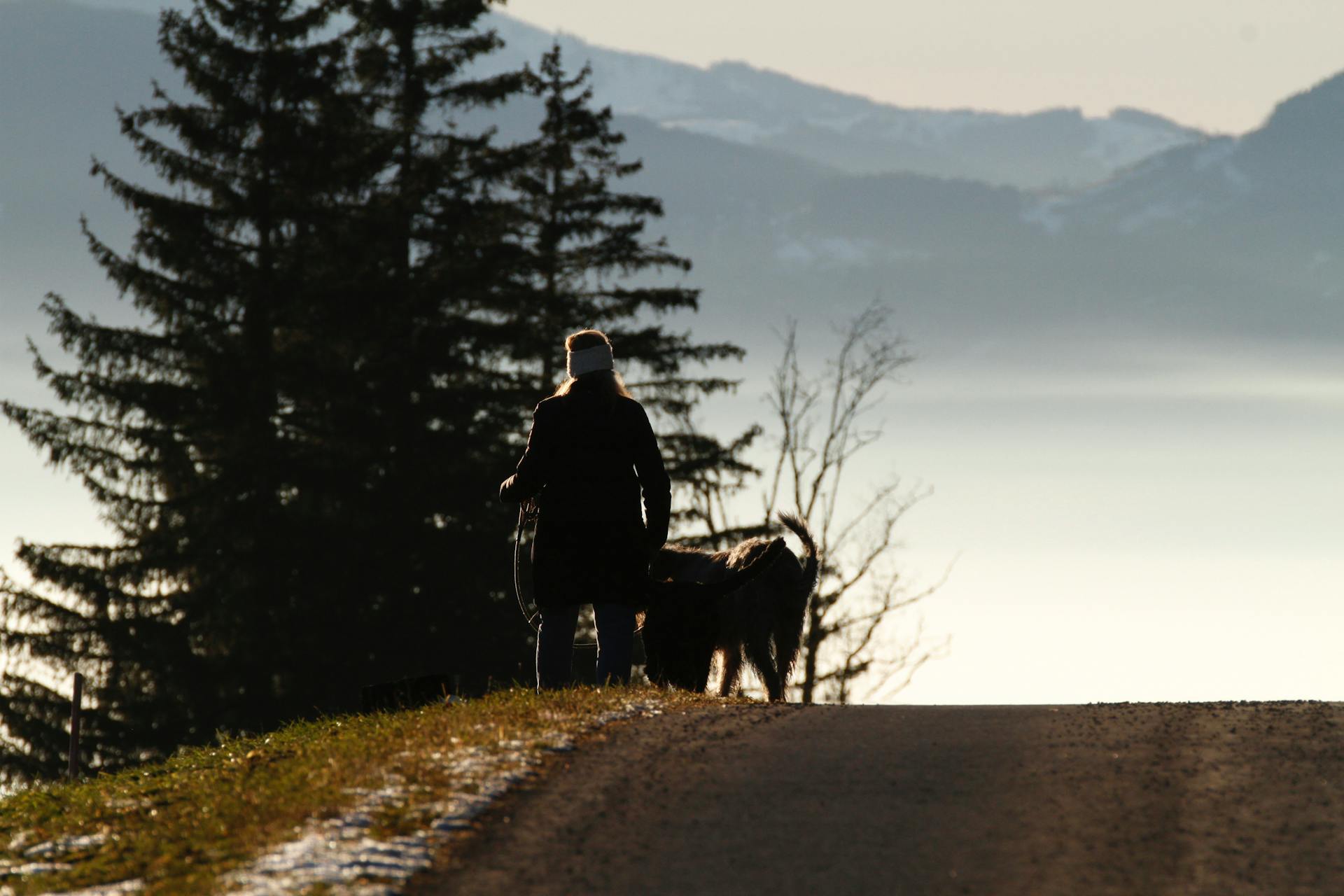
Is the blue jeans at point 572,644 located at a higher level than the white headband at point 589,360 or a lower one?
lower

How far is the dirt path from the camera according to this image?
5543 mm

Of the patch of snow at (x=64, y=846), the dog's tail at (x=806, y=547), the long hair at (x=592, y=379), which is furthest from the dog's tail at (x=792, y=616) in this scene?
the patch of snow at (x=64, y=846)

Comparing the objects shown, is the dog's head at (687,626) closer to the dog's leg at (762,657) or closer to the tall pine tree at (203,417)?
the dog's leg at (762,657)

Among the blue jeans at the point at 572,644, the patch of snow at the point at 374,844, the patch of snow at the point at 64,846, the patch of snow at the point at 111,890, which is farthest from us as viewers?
the blue jeans at the point at 572,644

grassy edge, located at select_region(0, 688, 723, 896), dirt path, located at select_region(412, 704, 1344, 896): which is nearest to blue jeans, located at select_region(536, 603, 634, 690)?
grassy edge, located at select_region(0, 688, 723, 896)

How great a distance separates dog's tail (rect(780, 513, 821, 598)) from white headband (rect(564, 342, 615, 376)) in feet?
8.20

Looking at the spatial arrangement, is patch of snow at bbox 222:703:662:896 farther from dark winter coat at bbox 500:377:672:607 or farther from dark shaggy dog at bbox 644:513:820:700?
dark shaggy dog at bbox 644:513:820:700

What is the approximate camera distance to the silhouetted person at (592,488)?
909 centimetres

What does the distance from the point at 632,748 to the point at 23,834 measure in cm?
304

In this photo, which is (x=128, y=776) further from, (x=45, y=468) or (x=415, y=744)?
(x=45, y=468)

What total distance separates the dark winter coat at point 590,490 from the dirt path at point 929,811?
54.3 inches

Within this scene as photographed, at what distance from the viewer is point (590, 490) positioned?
9141mm

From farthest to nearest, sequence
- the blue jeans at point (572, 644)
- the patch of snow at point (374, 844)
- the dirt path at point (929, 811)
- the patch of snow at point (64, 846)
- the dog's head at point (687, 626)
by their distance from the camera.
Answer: the dog's head at point (687, 626), the blue jeans at point (572, 644), the patch of snow at point (64, 846), the dirt path at point (929, 811), the patch of snow at point (374, 844)

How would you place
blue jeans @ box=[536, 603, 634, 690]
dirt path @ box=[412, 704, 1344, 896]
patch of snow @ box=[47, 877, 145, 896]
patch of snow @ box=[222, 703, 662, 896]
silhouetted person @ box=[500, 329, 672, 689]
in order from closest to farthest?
patch of snow @ box=[222, 703, 662, 896], dirt path @ box=[412, 704, 1344, 896], patch of snow @ box=[47, 877, 145, 896], silhouetted person @ box=[500, 329, 672, 689], blue jeans @ box=[536, 603, 634, 690]
